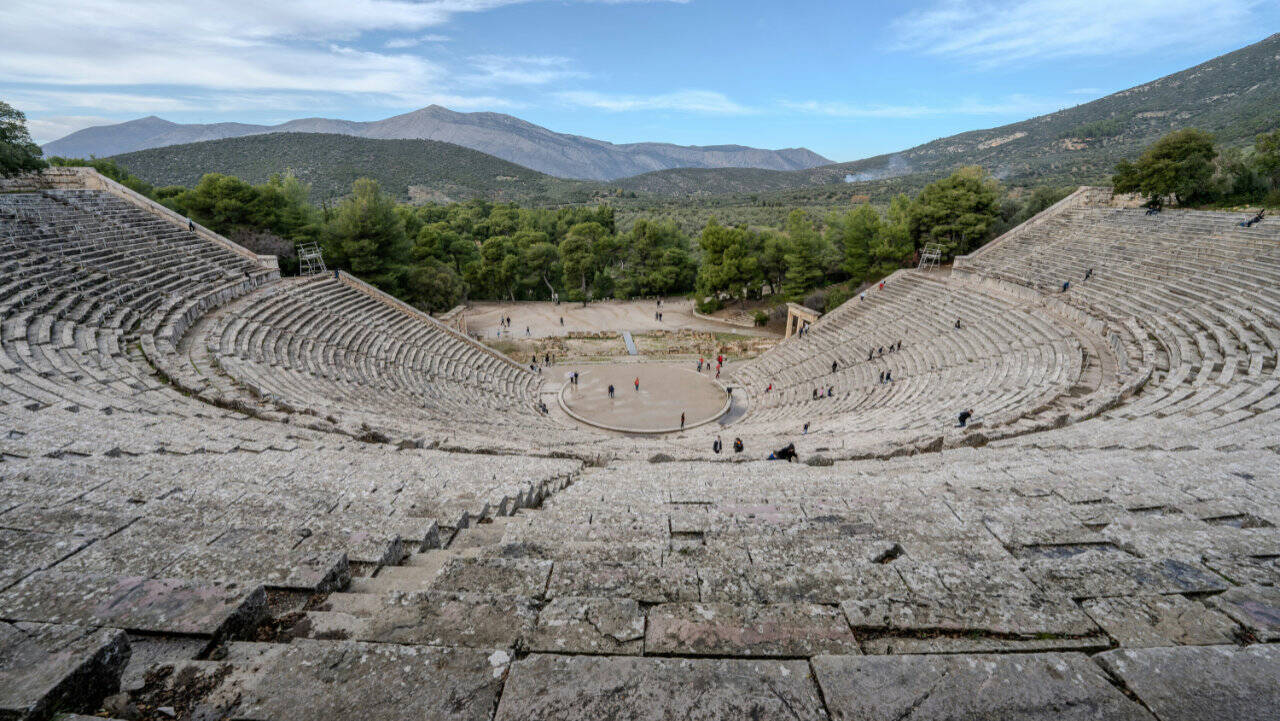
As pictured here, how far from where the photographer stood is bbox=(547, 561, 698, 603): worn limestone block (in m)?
3.17

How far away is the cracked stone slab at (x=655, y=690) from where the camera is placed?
6.58 feet

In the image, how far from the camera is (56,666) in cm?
194

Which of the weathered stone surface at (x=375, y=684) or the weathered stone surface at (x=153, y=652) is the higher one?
the weathered stone surface at (x=375, y=684)

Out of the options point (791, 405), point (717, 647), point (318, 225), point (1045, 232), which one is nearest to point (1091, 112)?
point (1045, 232)

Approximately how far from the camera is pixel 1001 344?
17203 mm

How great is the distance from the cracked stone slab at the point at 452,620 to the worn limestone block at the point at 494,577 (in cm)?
21

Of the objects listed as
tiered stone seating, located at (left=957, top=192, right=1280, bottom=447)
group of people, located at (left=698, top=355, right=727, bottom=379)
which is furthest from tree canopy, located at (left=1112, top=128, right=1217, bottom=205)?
group of people, located at (left=698, top=355, right=727, bottom=379)

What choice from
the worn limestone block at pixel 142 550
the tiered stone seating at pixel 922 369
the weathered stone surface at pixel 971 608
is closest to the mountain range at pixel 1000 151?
the tiered stone seating at pixel 922 369

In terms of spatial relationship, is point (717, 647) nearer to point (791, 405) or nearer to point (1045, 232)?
point (791, 405)

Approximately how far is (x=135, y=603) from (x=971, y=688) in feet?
12.6

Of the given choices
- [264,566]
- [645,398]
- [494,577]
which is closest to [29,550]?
[264,566]

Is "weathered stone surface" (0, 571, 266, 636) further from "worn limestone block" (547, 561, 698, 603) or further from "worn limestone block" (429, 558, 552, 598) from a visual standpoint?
"worn limestone block" (547, 561, 698, 603)

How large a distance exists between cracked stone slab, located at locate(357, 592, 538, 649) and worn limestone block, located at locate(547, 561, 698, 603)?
37 centimetres

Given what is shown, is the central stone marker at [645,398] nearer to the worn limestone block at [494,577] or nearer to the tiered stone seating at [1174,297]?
the tiered stone seating at [1174,297]
